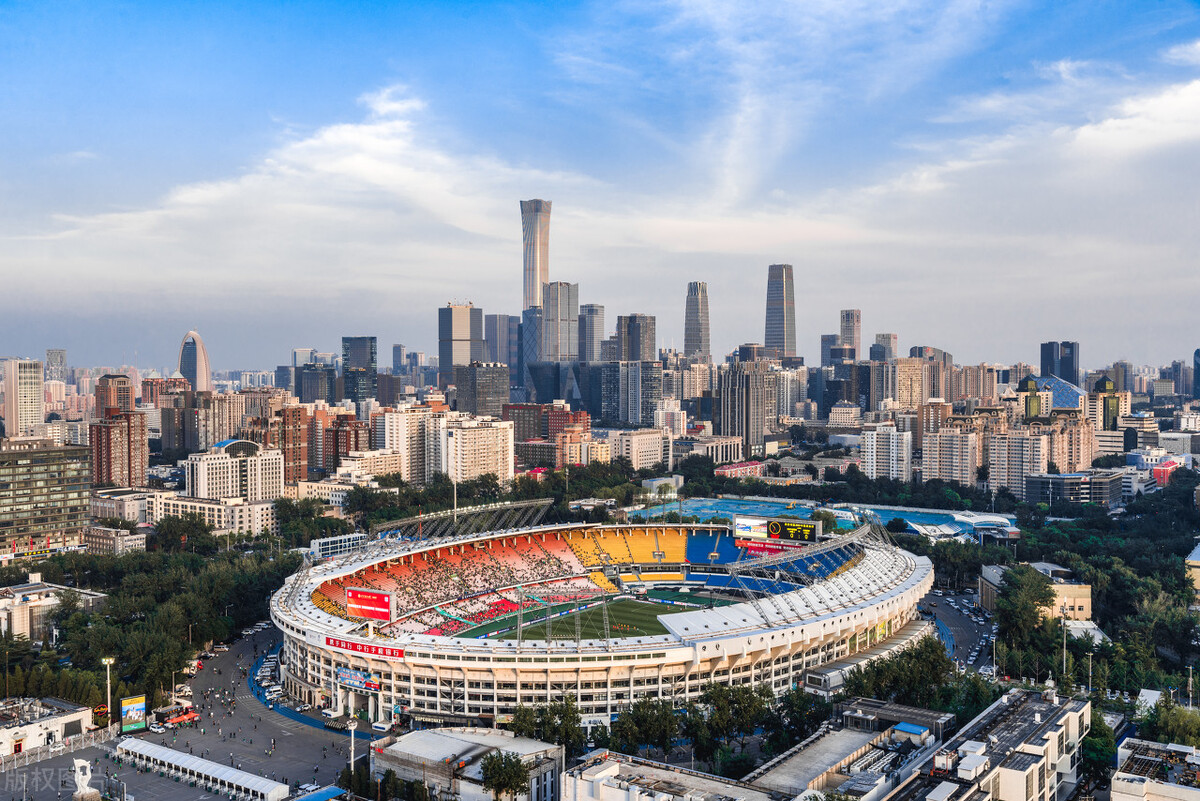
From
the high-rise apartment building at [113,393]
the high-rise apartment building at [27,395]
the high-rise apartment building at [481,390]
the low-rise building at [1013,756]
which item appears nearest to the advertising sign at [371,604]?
the low-rise building at [1013,756]

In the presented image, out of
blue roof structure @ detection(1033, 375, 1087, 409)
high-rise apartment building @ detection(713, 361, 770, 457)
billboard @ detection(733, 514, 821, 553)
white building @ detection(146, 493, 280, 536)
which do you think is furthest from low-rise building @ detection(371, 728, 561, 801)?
blue roof structure @ detection(1033, 375, 1087, 409)

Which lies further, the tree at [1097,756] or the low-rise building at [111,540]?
the low-rise building at [111,540]

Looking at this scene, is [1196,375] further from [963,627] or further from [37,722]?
[37,722]

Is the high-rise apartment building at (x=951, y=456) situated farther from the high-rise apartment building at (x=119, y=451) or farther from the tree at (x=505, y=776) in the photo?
the tree at (x=505, y=776)

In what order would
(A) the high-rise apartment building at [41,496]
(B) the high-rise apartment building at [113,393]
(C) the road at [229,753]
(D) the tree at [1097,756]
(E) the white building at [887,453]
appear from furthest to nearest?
1. (B) the high-rise apartment building at [113,393]
2. (E) the white building at [887,453]
3. (A) the high-rise apartment building at [41,496]
4. (C) the road at [229,753]
5. (D) the tree at [1097,756]

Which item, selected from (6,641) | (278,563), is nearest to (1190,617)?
(278,563)

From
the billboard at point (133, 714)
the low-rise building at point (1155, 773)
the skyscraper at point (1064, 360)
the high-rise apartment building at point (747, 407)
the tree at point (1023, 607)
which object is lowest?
the billboard at point (133, 714)

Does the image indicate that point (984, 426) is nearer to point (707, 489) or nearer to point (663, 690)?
point (707, 489)
